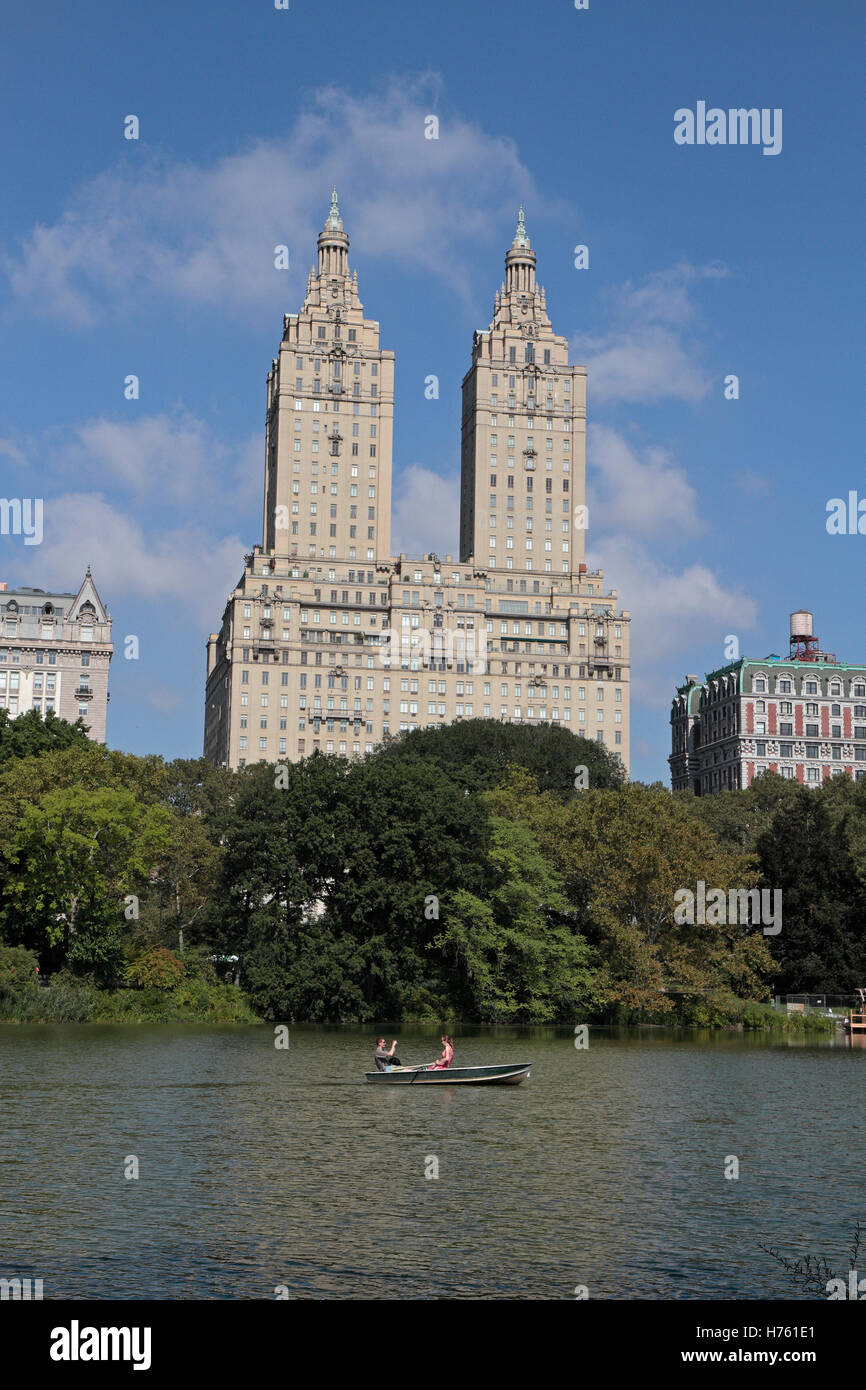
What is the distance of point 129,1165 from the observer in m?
33.9

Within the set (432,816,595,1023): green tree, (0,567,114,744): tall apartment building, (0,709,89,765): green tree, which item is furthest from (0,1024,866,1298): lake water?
(0,567,114,744): tall apartment building

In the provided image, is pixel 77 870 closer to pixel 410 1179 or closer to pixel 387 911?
pixel 387 911

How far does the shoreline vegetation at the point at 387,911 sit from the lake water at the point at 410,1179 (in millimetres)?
21541

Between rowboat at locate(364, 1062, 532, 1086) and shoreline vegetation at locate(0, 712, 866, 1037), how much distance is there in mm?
30270

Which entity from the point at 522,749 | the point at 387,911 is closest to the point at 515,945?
the point at 387,911

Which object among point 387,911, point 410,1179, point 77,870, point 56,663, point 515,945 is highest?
point 56,663

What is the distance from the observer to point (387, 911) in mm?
87250

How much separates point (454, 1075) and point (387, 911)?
34886 millimetres

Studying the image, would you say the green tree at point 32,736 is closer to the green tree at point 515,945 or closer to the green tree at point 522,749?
the green tree at point 515,945

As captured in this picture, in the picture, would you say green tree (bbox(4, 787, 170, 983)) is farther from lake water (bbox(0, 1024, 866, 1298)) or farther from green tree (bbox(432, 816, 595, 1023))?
lake water (bbox(0, 1024, 866, 1298))

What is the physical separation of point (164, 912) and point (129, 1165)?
66.0 meters

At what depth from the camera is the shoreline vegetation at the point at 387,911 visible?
82.6 metres
